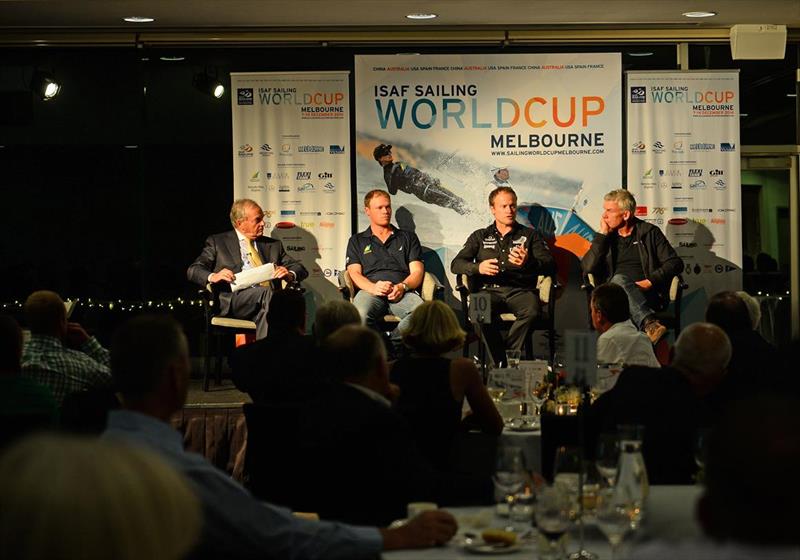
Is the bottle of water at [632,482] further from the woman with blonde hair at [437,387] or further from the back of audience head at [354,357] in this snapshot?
the woman with blonde hair at [437,387]

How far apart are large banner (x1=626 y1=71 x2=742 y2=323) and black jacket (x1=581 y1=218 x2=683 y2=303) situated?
1.58 ft

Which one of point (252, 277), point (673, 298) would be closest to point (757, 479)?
point (252, 277)

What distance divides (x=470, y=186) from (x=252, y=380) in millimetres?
4892

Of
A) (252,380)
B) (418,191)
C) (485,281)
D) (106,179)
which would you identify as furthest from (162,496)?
(106,179)

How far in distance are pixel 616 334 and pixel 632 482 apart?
3.69m

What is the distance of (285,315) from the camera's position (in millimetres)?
5707

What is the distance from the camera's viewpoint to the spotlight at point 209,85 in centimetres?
1052

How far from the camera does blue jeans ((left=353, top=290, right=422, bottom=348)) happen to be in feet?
30.3

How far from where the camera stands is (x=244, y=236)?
31.3 ft

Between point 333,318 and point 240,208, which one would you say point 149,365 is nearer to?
point 333,318

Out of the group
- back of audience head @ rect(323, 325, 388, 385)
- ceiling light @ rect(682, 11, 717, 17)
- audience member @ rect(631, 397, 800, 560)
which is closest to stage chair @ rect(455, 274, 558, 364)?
ceiling light @ rect(682, 11, 717, 17)

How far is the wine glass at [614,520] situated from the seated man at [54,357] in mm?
3771

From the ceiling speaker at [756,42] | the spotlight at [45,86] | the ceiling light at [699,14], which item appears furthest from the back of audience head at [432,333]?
the spotlight at [45,86]

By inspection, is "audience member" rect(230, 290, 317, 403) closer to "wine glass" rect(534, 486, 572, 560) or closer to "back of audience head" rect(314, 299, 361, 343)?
"back of audience head" rect(314, 299, 361, 343)
